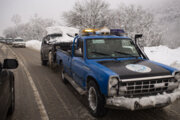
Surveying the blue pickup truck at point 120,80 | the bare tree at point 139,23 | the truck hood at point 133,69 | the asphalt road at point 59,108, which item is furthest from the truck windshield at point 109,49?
the bare tree at point 139,23

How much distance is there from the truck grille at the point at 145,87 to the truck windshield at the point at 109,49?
1.22 metres

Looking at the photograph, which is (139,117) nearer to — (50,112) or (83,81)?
(83,81)

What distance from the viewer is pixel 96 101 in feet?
12.4

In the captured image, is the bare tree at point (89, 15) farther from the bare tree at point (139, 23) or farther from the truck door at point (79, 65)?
the truck door at point (79, 65)

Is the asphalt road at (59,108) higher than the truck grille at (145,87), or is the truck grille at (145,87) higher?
the truck grille at (145,87)

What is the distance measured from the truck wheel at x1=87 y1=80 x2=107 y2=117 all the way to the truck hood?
0.56 m

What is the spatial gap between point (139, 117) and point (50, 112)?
209 cm

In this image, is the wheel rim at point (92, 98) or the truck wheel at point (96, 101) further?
the wheel rim at point (92, 98)

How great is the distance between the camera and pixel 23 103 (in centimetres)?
470

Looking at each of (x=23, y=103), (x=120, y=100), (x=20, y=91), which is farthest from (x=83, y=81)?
(x=20, y=91)

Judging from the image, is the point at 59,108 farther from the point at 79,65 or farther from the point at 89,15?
the point at 89,15

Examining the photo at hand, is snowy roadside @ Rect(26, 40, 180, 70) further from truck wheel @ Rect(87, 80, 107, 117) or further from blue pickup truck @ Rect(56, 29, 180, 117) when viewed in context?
truck wheel @ Rect(87, 80, 107, 117)

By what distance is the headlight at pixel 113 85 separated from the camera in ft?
10.9

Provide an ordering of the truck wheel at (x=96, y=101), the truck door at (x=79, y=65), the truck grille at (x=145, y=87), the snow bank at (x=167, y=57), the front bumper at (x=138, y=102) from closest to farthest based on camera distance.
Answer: the front bumper at (x=138, y=102)
the truck grille at (x=145, y=87)
the truck wheel at (x=96, y=101)
the truck door at (x=79, y=65)
the snow bank at (x=167, y=57)
